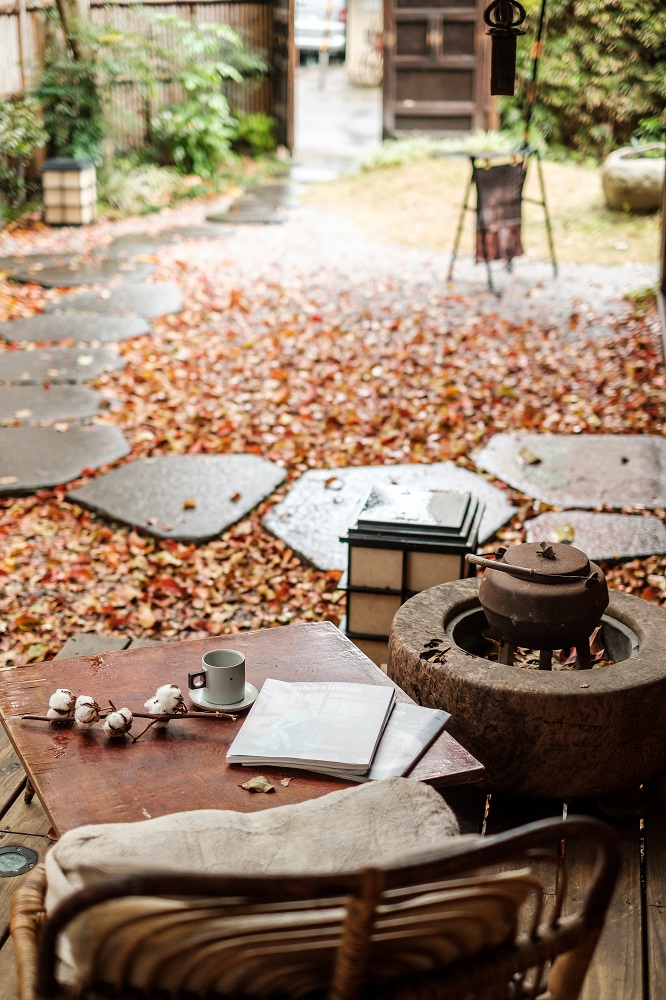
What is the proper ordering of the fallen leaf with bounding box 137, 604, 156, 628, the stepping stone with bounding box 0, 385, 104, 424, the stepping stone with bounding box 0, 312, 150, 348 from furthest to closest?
the stepping stone with bounding box 0, 312, 150, 348 < the stepping stone with bounding box 0, 385, 104, 424 < the fallen leaf with bounding box 137, 604, 156, 628

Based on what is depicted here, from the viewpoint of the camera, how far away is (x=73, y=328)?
6480 mm

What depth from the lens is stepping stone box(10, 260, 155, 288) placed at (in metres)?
7.40

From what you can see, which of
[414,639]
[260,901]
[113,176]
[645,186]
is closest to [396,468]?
[414,639]

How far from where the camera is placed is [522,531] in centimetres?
396

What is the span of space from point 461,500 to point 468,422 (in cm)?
209

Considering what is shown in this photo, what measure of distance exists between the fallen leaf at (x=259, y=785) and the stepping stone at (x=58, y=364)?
13.5 feet

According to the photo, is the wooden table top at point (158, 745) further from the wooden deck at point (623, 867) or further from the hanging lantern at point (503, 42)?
the hanging lantern at point (503, 42)

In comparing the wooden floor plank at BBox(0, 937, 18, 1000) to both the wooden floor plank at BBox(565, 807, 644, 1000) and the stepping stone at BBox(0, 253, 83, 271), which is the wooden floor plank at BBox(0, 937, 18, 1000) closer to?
the wooden floor plank at BBox(565, 807, 644, 1000)

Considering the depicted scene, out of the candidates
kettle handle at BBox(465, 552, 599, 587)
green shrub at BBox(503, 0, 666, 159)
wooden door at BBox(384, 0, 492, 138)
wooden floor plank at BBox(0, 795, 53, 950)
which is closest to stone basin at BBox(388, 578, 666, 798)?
kettle handle at BBox(465, 552, 599, 587)

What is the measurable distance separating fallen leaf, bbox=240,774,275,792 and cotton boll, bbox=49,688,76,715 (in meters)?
0.41

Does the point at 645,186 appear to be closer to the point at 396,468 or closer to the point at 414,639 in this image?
the point at 396,468

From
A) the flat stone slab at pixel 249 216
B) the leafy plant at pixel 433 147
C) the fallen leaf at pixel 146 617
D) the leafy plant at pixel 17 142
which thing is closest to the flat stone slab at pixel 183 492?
the fallen leaf at pixel 146 617

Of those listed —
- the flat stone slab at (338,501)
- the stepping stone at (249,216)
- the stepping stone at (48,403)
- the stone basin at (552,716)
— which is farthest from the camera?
the stepping stone at (249,216)

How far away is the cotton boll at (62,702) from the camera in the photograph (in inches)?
80.7
